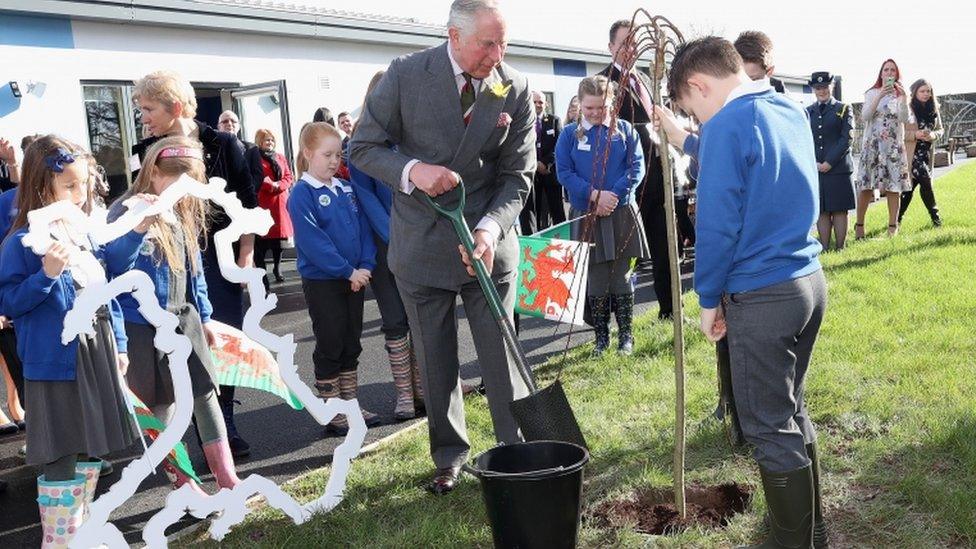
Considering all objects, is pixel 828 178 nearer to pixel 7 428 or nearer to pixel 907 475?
pixel 907 475

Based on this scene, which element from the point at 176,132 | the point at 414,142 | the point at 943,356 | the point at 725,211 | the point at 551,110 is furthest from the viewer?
the point at 551,110

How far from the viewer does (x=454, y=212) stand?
3.84 metres

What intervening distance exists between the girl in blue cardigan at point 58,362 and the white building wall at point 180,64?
6.69 meters

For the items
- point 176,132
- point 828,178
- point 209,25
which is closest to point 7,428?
point 176,132

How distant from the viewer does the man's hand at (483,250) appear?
12.4 ft

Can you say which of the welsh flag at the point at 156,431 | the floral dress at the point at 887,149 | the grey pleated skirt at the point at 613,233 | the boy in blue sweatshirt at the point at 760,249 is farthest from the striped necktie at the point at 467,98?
the floral dress at the point at 887,149

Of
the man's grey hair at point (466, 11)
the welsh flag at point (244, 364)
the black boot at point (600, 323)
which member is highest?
the man's grey hair at point (466, 11)

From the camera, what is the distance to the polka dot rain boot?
3508mm

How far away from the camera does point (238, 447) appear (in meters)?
5.16

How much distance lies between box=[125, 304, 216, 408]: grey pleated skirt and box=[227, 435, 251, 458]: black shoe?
1.13 meters

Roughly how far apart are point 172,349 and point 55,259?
1.75ft

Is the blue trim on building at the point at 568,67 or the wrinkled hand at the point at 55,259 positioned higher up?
the blue trim on building at the point at 568,67

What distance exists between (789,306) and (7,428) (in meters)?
5.01

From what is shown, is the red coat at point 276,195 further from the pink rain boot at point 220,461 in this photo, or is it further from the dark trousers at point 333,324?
the pink rain boot at point 220,461
